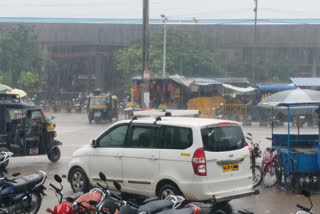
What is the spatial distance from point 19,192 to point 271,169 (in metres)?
5.67

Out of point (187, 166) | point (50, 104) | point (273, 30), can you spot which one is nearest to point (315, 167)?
point (187, 166)

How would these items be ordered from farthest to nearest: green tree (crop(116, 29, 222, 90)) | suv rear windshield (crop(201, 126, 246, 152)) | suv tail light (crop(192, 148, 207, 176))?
green tree (crop(116, 29, 222, 90))
suv rear windshield (crop(201, 126, 246, 152))
suv tail light (crop(192, 148, 207, 176))

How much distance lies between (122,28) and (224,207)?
128 ft

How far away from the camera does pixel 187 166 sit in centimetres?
760

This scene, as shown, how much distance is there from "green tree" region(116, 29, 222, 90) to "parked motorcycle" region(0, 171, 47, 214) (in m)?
32.0

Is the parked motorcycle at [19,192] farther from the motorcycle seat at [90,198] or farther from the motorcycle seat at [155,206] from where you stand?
the motorcycle seat at [155,206]

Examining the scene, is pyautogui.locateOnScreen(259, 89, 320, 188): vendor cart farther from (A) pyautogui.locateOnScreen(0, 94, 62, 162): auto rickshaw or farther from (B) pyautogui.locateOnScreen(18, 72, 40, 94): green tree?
(B) pyautogui.locateOnScreen(18, 72, 40, 94): green tree

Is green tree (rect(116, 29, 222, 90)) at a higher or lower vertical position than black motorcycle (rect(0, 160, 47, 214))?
higher

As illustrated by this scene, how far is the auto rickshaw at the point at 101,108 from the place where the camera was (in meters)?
28.5

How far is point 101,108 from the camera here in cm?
2850

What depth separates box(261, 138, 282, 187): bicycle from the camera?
10.4 meters

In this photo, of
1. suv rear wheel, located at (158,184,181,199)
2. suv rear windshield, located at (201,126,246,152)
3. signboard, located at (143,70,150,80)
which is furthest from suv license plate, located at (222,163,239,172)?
signboard, located at (143,70,150,80)

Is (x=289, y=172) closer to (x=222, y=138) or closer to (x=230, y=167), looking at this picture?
(x=230, y=167)

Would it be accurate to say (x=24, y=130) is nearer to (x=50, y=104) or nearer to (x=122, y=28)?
(x=50, y=104)
